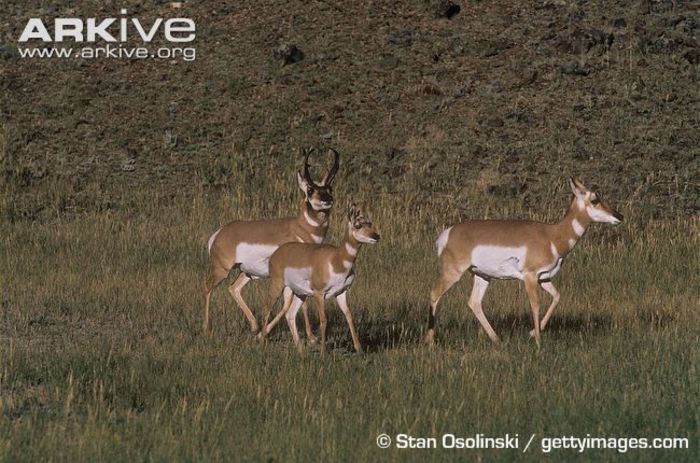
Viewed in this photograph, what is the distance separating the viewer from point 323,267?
11781 millimetres

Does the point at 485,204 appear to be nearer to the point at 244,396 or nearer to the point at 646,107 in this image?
the point at 646,107

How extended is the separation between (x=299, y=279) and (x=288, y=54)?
2071 cm

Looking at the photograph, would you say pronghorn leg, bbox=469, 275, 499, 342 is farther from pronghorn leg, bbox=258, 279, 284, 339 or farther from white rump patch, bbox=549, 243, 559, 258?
pronghorn leg, bbox=258, 279, 284, 339

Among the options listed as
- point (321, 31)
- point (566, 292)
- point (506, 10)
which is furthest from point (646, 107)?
point (566, 292)

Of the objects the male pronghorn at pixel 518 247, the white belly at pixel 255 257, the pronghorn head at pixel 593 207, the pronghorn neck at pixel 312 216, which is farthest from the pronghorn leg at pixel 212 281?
the pronghorn head at pixel 593 207

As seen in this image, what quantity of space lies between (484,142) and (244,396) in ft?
59.4

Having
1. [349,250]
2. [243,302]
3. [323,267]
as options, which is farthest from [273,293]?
[243,302]

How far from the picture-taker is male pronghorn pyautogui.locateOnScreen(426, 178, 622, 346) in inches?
497

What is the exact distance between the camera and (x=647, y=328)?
13914 millimetres

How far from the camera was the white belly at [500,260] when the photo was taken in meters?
12.6

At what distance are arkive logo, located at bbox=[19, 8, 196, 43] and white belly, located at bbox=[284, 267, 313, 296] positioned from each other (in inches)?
886

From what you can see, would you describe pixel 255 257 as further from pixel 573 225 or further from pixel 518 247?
pixel 573 225

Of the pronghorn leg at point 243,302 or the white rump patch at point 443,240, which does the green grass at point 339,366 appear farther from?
the white rump patch at point 443,240

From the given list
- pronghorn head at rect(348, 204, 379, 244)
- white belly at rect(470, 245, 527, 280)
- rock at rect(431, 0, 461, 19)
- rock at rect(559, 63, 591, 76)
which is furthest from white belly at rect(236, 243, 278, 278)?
rock at rect(431, 0, 461, 19)
